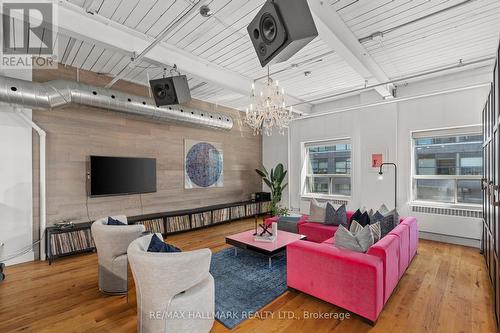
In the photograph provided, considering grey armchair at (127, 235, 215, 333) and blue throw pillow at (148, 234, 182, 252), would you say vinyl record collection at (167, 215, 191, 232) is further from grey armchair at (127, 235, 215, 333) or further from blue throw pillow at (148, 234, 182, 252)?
grey armchair at (127, 235, 215, 333)

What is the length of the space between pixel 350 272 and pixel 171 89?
313 cm

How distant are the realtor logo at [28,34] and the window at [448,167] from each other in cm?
634

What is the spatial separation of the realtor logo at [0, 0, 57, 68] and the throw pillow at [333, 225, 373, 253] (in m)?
3.87

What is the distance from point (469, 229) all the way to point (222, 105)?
6049 mm

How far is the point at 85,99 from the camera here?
3904mm

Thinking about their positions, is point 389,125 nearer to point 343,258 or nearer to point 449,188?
point 449,188

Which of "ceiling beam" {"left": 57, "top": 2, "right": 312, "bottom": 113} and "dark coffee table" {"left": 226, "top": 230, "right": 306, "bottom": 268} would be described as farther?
"dark coffee table" {"left": 226, "top": 230, "right": 306, "bottom": 268}

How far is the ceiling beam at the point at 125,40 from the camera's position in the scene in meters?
2.63

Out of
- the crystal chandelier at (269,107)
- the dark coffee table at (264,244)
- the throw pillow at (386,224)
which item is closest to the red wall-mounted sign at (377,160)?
the throw pillow at (386,224)

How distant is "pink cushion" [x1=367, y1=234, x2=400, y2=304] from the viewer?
2.44 meters

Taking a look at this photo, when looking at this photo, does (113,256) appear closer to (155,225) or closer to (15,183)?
(155,225)

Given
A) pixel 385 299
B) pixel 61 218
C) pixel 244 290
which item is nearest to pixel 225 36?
pixel 244 290

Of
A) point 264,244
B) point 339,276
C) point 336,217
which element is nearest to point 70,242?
point 264,244

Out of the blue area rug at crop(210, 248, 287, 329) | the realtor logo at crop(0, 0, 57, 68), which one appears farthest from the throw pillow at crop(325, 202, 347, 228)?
the realtor logo at crop(0, 0, 57, 68)
